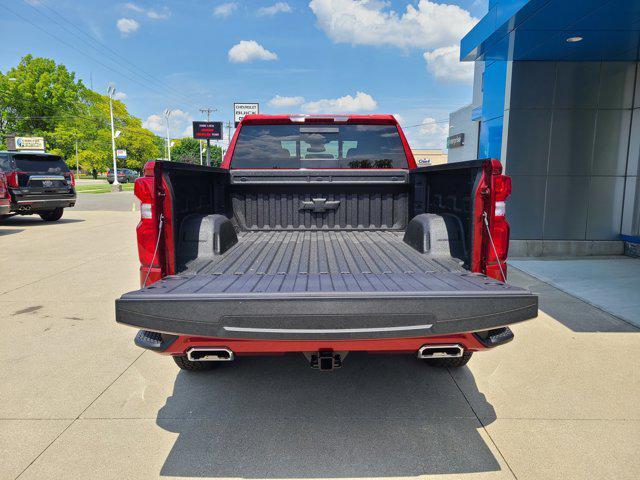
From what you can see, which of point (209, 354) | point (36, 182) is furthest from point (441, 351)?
point (36, 182)

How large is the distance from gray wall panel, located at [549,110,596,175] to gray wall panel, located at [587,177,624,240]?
0.40 m

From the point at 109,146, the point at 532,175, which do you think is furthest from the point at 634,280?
the point at 109,146

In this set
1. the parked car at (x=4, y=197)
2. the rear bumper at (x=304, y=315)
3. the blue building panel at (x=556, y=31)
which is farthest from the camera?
the parked car at (x=4, y=197)

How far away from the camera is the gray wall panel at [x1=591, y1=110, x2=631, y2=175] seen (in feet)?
27.7

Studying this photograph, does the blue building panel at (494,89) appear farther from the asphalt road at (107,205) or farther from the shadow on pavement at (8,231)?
the asphalt road at (107,205)

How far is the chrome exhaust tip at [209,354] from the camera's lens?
2311 mm

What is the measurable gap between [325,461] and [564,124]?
8371 mm

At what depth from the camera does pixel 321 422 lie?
290cm

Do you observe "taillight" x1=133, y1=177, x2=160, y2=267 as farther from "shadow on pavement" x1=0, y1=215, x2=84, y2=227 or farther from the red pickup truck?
"shadow on pavement" x1=0, y1=215, x2=84, y2=227

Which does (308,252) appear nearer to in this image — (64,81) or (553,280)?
(553,280)

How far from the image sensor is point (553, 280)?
672cm

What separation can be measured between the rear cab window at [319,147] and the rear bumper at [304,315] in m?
2.70

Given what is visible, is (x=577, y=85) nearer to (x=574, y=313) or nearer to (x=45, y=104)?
(x=574, y=313)

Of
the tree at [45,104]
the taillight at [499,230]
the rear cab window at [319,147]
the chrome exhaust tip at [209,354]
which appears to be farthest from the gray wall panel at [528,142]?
the tree at [45,104]
